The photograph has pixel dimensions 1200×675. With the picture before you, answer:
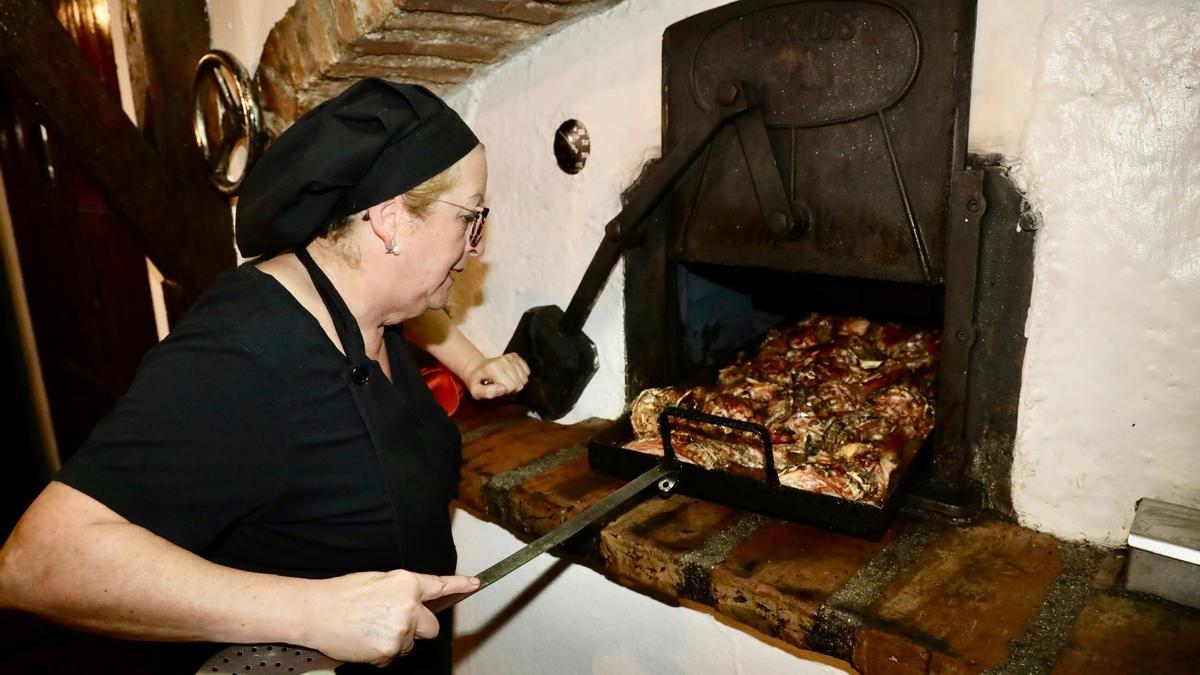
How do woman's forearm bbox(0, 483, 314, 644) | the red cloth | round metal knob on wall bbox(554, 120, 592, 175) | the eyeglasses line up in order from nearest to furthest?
woman's forearm bbox(0, 483, 314, 644)
the eyeglasses
round metal knob on wall bbox(554, 120, 592, 175)
the red cloth

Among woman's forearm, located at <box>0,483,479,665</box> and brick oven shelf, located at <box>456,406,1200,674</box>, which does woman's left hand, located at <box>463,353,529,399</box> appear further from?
woman's forearm, located at <box>0,483,479,665</box>

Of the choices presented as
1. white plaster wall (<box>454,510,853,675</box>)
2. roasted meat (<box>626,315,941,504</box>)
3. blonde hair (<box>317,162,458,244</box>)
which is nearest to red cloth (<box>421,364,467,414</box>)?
white plaster wall (<box>454,510,853,675</box>)

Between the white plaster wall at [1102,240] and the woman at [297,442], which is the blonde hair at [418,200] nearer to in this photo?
the woman at [297,442]

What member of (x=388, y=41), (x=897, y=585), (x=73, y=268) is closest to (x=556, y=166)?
(x=388, y=41)

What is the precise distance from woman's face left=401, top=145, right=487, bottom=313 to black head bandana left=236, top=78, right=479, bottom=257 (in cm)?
5

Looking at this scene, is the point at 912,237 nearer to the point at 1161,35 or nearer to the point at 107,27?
the point at 1161,35

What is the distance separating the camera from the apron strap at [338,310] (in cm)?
139

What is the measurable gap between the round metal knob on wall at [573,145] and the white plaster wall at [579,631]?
115 centimetres

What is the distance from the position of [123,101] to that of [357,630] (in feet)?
9.62

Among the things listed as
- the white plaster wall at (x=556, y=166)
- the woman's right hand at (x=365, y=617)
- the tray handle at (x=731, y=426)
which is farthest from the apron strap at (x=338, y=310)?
the white plaster wall at (x=556, y=166)

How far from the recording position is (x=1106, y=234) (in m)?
1.43

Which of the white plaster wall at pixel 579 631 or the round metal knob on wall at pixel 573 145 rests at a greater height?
the round metal knob on wall at pixel 573 145

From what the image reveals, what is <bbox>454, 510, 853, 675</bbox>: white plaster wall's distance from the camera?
1820 mm

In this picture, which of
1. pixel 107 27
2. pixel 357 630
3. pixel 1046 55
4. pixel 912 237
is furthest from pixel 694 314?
pixel 107 27
